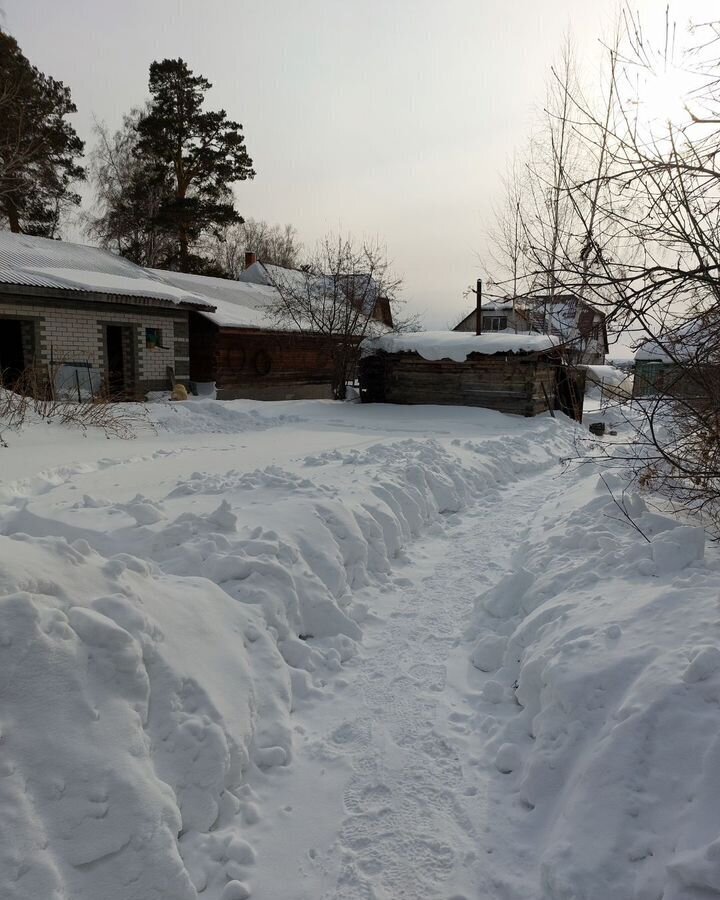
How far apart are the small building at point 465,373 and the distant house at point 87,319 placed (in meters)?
5.93

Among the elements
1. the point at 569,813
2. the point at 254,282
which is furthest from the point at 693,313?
the point at 254,282

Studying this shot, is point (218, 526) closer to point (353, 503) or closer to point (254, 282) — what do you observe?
point (353, 503)

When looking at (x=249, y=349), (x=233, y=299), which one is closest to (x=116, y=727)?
(x=249, y=349)

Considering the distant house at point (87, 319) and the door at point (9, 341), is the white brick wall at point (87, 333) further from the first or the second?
the door at point (9, 341)

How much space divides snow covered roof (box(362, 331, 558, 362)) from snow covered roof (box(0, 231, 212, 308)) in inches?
242

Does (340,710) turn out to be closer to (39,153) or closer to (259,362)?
(259,362)

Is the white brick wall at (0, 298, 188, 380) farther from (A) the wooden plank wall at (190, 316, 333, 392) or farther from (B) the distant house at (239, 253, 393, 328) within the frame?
(B) the distant house at (239, 253, 393, 328)

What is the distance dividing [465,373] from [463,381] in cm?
22

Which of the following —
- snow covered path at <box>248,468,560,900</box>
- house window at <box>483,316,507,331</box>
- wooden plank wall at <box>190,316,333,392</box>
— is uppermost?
house window at <box>483,316,507,331</box>

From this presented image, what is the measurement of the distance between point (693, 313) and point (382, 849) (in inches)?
132

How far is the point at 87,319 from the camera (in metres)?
17.0

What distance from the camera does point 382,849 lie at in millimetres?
2537

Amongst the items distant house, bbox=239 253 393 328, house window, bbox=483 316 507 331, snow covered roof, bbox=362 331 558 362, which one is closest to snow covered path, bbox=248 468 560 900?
snow covered roof, bbox=362 331 558 362

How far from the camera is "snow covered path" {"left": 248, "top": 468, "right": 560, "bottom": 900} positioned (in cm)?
241
